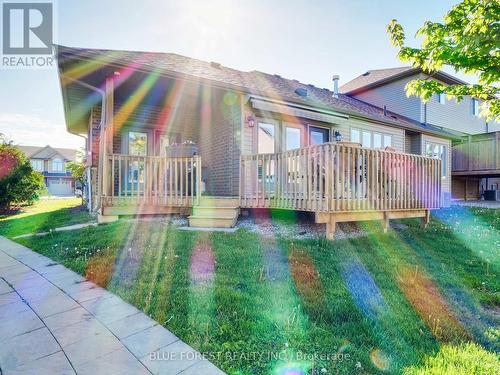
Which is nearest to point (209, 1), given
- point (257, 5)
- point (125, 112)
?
point (257, 5)

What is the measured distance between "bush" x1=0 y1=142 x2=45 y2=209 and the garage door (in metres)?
30.1

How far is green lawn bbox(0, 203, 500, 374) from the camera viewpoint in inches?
75.2

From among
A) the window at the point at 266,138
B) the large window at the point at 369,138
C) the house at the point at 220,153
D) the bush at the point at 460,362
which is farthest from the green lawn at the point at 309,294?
the large window at the point at 369,138

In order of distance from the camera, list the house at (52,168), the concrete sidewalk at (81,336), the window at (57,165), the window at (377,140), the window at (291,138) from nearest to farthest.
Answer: the concrete sidewalk at (81,336) → the window at (291,138) → the window at (377,140) → the house at (52,168) → the window at (57,165)

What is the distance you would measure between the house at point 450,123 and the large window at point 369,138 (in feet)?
7.12

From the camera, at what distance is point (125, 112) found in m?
8.48

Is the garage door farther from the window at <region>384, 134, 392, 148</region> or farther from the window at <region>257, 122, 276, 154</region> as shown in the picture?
the window at <region>384, 134, 392, 148</region>

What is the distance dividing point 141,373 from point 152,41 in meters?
11.1

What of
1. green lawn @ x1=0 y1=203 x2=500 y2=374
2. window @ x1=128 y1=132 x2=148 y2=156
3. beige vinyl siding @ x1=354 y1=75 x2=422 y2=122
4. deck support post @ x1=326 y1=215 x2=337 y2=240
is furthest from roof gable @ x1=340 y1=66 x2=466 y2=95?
window @ x1=128 y1=132 x2=148 y2=156

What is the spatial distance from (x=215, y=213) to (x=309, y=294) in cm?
348

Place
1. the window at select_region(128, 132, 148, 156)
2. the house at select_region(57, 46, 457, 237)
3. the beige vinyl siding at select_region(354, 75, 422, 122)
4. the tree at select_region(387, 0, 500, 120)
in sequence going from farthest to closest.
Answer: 1. the beige vinyl siding at select_region(354, 75, 422, 122)
2. the window at select_region(128, 132, 148, 156)
3. the house at select_region(57, 46, 457, 237)
4. the tree at select_region(387, 0, 500, 120)

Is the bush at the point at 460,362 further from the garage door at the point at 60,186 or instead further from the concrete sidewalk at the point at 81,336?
the garage door at the point at 60,186

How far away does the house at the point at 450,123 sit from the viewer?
13.4m

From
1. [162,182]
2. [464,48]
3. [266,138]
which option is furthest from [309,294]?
[266,138]
